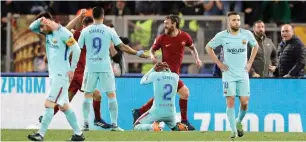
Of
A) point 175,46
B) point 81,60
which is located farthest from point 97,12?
point 175,46

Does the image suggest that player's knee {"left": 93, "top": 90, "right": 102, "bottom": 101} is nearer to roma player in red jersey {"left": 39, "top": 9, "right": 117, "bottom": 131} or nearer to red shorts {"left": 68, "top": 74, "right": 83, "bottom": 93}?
roma player in red jersey {"left": 39, "top": 9, "right": 117, "bottom": 131}

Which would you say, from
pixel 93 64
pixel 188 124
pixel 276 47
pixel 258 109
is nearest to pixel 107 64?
pixel 93 64

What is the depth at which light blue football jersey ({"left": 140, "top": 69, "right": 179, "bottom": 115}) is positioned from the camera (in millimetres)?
18938

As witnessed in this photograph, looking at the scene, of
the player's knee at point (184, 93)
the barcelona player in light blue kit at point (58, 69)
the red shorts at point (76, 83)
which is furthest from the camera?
the player's knee at point (184, 93)

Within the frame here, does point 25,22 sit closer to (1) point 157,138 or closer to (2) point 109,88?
(2) point 109,88

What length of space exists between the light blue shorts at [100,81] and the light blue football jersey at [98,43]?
0.28ft

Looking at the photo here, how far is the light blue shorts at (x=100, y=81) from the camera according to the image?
18.5 meters

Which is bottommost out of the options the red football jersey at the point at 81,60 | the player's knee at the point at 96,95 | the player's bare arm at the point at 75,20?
→ the player's knee at the point at 96,95

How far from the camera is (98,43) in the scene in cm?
1833

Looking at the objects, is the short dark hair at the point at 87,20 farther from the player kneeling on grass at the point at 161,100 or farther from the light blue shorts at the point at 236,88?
the light blue shorts at the point at 236,88

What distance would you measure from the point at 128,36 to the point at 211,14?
1886mm

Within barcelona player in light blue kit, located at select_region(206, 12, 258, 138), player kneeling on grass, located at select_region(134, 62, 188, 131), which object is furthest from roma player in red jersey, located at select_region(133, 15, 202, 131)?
barcelona player in light blue kit, located at select_region(206, 12, 258, 138)

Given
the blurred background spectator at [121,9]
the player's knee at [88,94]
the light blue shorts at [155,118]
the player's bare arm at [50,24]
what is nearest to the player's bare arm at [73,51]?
the player's bare arm at [50,24]

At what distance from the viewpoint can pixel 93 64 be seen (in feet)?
60.4
